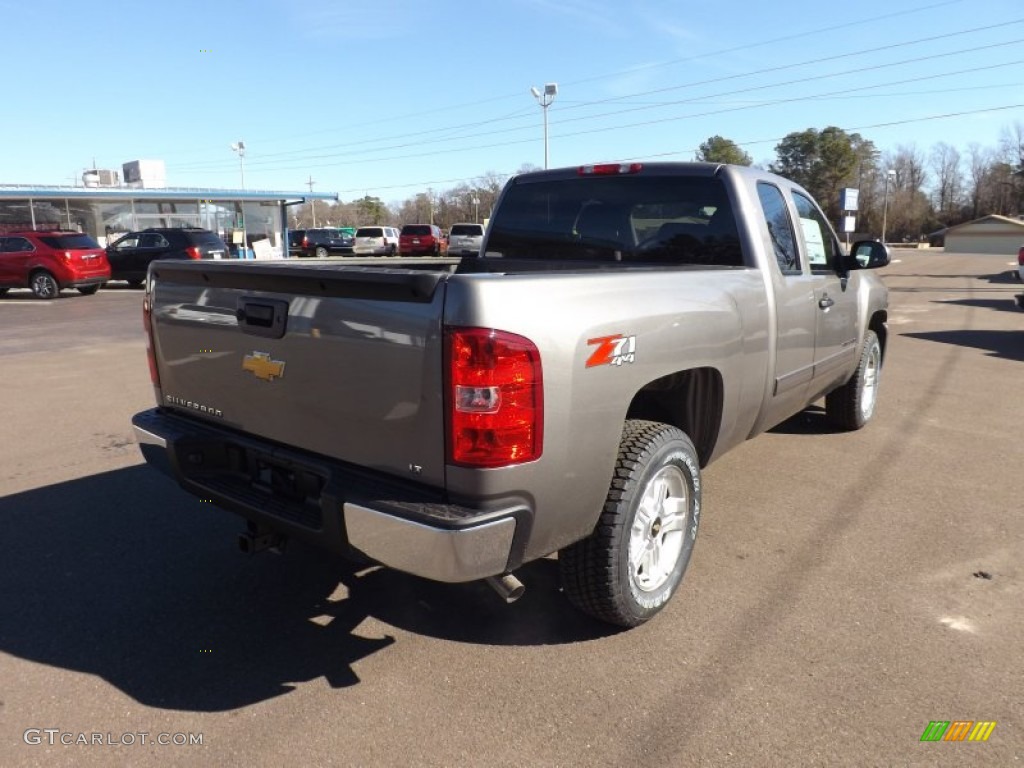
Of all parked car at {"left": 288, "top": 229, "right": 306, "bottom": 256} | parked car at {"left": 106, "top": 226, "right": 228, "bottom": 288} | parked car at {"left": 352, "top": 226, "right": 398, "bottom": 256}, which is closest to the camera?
parked car at {"left": 106, "top": 226, "right": 228, "bottom": 288}

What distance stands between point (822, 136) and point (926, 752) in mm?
91051

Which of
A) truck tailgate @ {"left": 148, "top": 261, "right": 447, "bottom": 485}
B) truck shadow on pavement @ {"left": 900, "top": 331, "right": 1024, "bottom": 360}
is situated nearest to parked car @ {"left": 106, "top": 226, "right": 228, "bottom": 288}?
truck shadow on pavement @ {"left": 900, "top": 331, "right": 1024, "bottom": 360}

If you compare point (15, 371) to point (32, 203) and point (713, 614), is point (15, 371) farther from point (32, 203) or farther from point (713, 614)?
point (32, 203)

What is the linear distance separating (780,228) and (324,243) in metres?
42.3

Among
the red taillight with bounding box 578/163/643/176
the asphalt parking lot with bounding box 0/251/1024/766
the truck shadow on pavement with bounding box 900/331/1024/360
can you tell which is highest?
the red taillight with bounding box 578/163/643/176

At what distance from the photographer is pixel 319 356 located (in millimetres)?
2625

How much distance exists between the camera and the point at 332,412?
8.66 ft

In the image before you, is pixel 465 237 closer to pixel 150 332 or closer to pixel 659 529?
pixel 150 332

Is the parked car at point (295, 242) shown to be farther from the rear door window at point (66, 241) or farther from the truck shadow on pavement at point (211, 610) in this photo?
the truck shadow on pavement at point (211, 610)

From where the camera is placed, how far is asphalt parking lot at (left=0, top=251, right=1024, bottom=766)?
96.6 inches

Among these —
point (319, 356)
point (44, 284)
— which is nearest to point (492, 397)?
point (319, 356)

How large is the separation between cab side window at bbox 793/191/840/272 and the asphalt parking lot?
143 centimetres

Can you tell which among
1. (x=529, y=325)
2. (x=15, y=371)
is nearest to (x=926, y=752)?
(x=529, y=325)

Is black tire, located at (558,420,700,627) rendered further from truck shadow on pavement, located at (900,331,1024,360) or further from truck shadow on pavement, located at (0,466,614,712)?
truck shadow on pavement, located at (900,331,1024,360)
